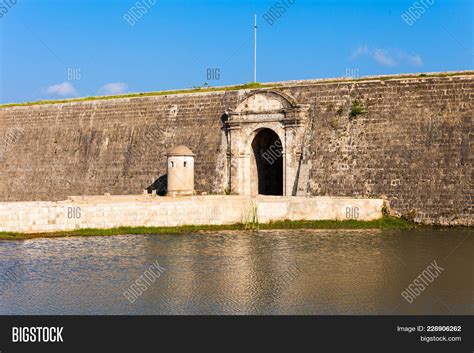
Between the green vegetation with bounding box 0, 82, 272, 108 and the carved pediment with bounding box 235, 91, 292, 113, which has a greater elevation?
the green vegetation with bounding box 0, 82, 272, 108

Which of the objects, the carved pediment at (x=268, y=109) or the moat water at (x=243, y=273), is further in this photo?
the carved pediment at (x=268, y=109)

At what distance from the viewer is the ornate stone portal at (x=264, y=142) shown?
2162 cm

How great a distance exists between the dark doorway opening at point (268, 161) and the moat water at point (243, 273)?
7295 mm

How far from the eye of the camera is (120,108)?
86.7 ft

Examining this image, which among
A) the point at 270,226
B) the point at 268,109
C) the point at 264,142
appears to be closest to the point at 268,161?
the point at 264,142

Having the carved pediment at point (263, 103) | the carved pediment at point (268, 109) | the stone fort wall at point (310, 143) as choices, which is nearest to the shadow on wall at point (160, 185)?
the stone fort wall at point (310, 143)

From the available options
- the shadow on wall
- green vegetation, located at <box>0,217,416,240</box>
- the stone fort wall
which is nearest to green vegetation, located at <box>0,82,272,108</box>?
the stone fort wall

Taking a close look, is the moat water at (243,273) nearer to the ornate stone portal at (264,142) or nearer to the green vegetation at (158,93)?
the ornate stone portal at (264,142)

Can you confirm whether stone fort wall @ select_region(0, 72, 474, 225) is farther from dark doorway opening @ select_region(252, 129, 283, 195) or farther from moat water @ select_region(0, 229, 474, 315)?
moat water @ select_region(0, 229, 474, 315)

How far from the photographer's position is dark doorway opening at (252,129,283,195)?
23891 millimetres

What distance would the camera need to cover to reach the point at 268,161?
24.7 metres

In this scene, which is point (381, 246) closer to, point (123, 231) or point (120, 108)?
point (123, 231)
